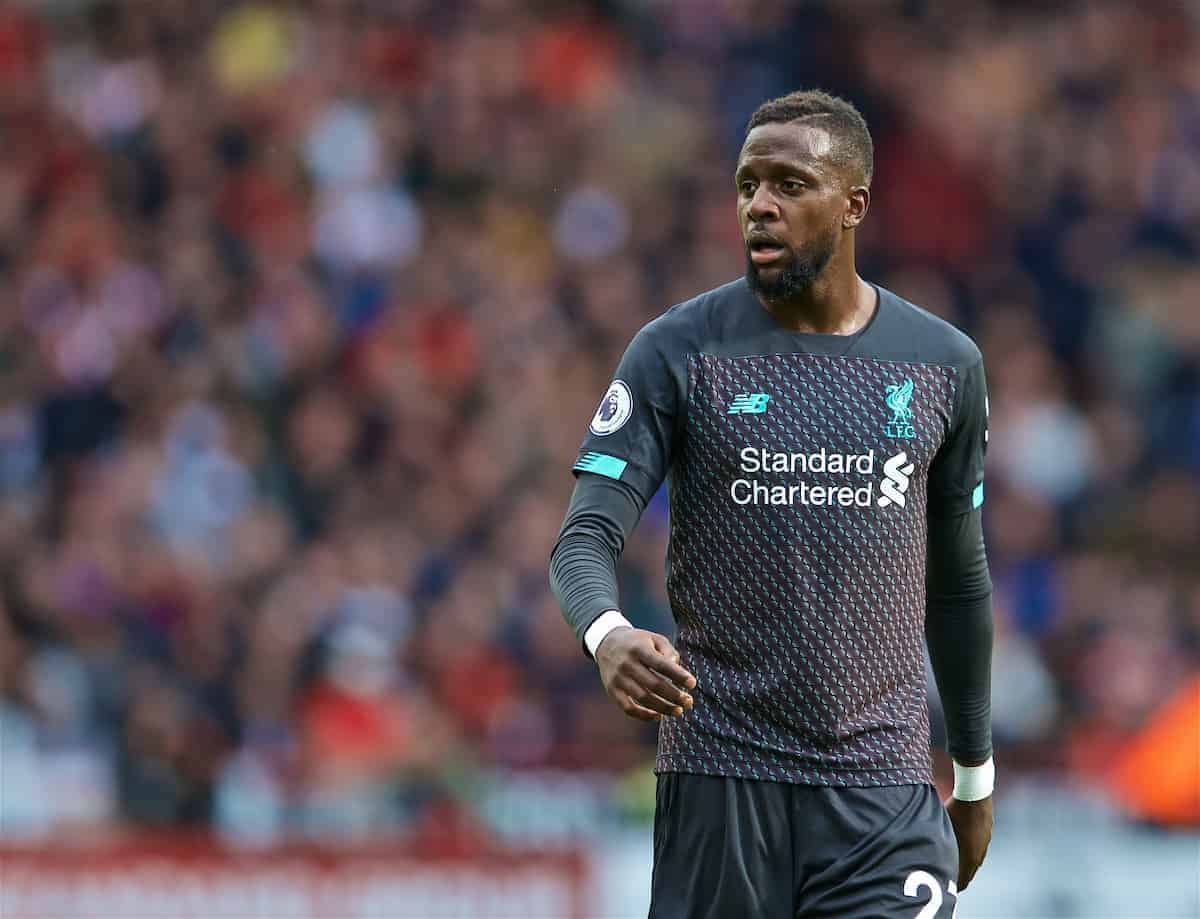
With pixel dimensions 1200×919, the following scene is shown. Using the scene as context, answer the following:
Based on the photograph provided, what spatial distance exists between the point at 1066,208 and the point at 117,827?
7.27 meters

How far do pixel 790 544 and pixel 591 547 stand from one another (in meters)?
0.40

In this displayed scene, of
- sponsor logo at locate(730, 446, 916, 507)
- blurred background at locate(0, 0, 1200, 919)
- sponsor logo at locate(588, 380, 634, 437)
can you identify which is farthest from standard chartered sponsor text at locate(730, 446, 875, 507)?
blurred background at locate(0, 0, 1200, 919)

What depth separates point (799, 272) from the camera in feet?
14.8

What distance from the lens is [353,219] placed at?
13.2 meters

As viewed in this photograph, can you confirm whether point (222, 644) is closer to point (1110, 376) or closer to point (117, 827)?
point (117, 827)

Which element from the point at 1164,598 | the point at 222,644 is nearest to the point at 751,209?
the point at 222,644

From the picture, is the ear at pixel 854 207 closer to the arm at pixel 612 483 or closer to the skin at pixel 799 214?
the skin at pixel 799 214

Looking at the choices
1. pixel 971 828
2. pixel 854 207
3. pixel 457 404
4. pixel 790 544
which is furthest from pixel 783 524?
pixel 457 404

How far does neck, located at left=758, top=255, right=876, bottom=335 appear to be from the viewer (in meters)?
4.56

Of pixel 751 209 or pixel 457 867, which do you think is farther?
pixel 457 867

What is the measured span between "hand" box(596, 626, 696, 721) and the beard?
0.88 m

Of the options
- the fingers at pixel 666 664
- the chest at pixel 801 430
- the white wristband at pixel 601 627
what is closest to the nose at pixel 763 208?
the chest at pixel 801 430

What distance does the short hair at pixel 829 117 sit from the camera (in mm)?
4492

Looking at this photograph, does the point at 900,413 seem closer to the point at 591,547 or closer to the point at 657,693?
the point at 591,547
